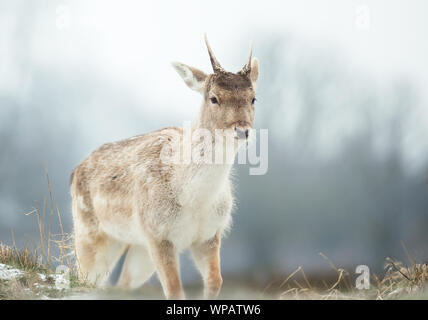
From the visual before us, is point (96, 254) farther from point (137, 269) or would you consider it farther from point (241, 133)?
point (241, 133)

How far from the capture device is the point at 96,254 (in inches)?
242

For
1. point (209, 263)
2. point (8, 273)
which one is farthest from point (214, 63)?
point (8, 273)

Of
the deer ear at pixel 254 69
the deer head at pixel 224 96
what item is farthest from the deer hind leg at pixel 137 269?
the deer ear at pixel 254 69

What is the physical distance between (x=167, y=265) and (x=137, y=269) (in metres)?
1.55

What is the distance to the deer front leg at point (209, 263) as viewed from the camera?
5.05 meters

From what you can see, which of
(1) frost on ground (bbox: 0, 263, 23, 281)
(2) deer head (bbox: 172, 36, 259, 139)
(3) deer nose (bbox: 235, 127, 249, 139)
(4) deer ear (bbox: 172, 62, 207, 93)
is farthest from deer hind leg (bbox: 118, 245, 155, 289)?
(3) deer nose (bbox: 235, 127, 249, 139)

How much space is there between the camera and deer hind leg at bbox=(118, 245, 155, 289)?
6.32 m

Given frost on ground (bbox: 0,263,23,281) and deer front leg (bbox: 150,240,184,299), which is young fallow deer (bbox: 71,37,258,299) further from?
frost on ground (bbox: 0,263,23,281)

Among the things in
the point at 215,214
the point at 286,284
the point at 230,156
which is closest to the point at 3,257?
the point at 215,214

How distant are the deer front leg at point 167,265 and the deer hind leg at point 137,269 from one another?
4.41ft

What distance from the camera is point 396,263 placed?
5.19 meters
